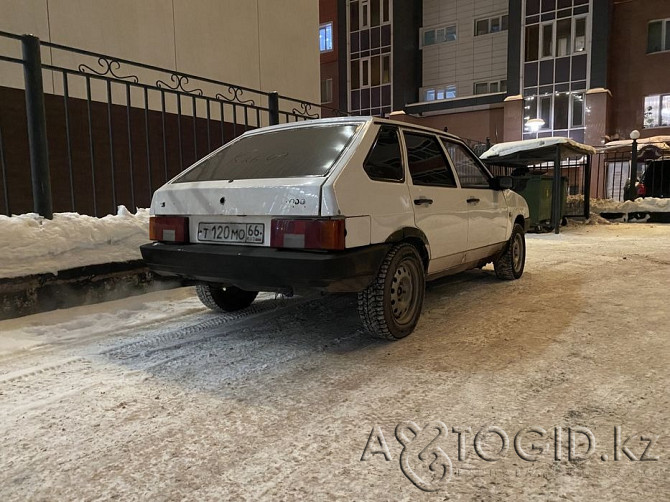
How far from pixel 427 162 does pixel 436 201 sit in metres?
0.36

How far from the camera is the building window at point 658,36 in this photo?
2234 cm

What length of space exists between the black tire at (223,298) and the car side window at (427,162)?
184cm

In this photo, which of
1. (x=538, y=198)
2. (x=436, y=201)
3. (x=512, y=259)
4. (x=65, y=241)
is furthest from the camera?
(x=538, y=198)

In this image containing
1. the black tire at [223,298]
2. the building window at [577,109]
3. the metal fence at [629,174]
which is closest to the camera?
the black tire at [223,298]

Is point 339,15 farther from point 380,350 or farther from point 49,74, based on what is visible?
point 380,350

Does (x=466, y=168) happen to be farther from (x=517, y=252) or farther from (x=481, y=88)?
(x=481, y=88)

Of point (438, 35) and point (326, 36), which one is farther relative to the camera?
point (326, 36)

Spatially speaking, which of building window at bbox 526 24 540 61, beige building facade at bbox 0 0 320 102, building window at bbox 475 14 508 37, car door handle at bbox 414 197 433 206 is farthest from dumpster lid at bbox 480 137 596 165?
building window at bbox 475 14 508 37

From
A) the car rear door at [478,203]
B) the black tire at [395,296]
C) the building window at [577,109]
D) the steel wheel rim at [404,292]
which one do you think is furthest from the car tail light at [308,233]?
the building window at [577,109]

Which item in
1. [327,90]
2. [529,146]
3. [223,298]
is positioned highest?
[327,90]

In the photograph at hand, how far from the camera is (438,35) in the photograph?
2814cm

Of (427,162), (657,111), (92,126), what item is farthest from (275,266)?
(657,111)

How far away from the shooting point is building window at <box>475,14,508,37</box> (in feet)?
84.5

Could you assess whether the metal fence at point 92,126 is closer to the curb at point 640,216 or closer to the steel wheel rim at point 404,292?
the steel wheel rim at point 404,292
